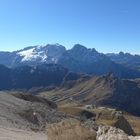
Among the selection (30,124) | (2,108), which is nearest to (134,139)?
(30,124)

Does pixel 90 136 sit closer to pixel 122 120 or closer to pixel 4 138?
pixel 4 138

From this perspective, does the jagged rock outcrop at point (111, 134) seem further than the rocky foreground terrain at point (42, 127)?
No

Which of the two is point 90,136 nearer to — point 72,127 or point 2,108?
point 72,127

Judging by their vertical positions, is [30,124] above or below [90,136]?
below

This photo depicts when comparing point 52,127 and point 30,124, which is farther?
point 30,124

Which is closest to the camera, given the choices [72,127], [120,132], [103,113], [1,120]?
[120,132]

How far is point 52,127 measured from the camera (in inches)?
882

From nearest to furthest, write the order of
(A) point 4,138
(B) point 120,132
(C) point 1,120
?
(B) point 120,132 → (A) point 4,138 → (C) point 1,120

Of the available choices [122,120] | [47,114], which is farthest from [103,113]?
[47,114]

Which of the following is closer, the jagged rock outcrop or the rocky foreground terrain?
the jagged rock outcrop

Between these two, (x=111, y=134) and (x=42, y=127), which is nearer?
(x=111, y=134)

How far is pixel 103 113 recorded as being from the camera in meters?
174

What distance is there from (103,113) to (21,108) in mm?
117601

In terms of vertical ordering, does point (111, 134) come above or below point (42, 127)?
above
